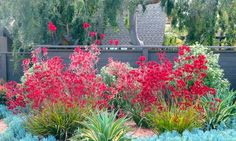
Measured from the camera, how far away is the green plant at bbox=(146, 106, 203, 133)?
21.8ft

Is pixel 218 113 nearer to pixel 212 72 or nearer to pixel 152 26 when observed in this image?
pixel 212 72

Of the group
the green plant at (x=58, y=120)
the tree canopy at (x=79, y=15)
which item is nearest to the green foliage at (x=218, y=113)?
the green plant at (x=58, y=120)

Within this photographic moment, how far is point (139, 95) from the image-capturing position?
762 cm

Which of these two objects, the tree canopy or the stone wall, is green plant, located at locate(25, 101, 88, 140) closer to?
the tree canopy

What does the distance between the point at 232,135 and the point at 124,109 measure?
2.94m

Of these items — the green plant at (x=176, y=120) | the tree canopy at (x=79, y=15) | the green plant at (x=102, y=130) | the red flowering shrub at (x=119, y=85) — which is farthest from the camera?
the tree canopy at (x=79, y=15)

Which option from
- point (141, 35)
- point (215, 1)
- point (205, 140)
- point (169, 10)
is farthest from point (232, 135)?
point (141, 35)

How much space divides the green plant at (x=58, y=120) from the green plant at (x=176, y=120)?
122 centimetres

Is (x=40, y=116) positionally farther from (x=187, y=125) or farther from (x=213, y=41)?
(x=213, y=41)

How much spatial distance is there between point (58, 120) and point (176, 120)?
195 cm

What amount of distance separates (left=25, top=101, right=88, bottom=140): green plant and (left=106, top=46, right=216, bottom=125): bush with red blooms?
116cm

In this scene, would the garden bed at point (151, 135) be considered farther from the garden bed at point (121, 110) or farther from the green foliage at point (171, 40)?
the green foliage at point (171, 40)

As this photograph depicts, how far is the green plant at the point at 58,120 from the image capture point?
6.97 metres

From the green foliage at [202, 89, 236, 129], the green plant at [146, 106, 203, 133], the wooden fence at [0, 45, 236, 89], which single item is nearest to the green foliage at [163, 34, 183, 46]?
the wooden fence at [0, 45, 236, 89]
